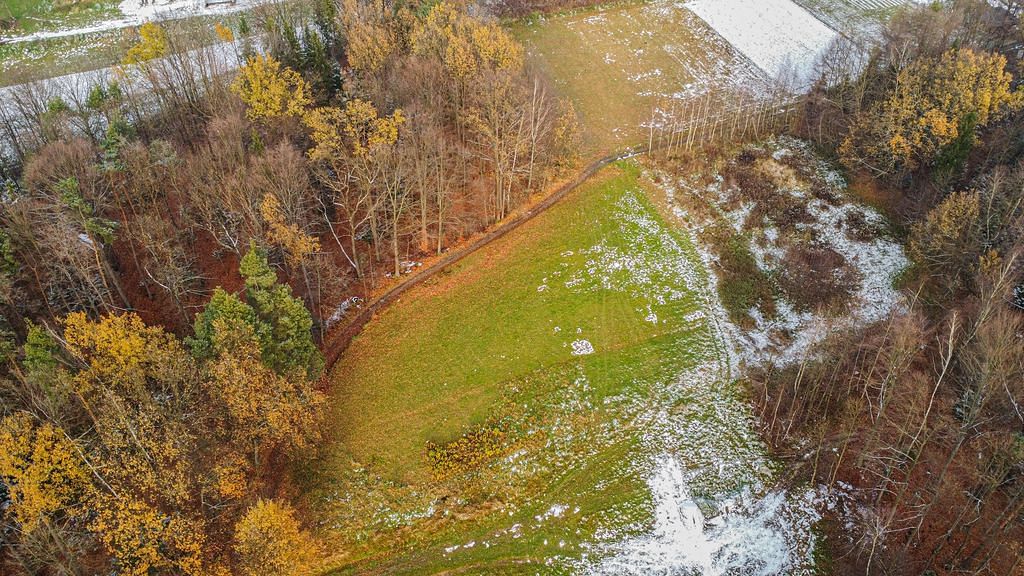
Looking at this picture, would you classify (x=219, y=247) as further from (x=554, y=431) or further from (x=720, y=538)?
(x=720, y=538)

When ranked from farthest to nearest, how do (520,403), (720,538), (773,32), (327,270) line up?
1. (773,32)
2. (327,270)
3. (520,403)
4. (720,538)

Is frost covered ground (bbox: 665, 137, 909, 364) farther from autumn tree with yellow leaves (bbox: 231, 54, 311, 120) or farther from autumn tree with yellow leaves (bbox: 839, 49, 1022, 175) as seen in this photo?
autumn tree with yellow leaves (bbox: 231, 54, 311, 120)

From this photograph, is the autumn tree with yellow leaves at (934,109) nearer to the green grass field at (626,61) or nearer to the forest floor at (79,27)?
the green grass field at (626,61)

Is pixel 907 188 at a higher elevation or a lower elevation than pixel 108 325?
lower

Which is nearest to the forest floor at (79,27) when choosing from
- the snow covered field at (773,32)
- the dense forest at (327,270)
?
the dense forest at (327,270)

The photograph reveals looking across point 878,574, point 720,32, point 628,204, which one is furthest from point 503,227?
point 720,32

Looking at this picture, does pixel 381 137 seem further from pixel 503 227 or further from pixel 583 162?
pixel 583 162

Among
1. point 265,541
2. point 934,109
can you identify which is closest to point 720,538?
point 265,541
